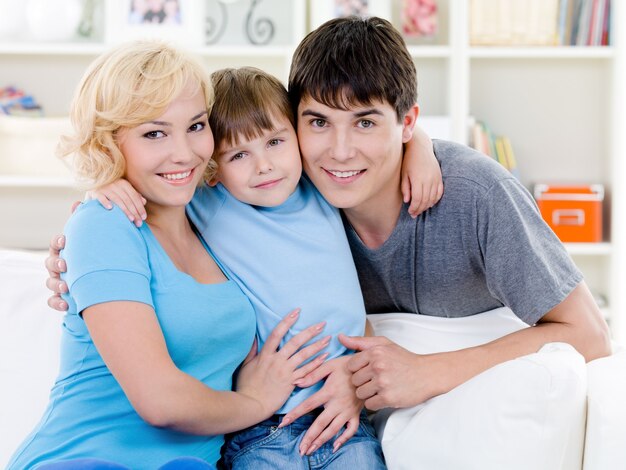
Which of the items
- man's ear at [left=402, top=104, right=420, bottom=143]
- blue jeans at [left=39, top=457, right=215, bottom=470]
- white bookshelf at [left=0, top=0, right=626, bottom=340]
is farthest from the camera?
white bookshelf at [left=0, top=0, right=626, bottom=340]

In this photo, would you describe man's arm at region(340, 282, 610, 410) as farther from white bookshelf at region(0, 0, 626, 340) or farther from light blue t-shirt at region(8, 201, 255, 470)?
white bookshelf at region(0, 0, 626, 340)

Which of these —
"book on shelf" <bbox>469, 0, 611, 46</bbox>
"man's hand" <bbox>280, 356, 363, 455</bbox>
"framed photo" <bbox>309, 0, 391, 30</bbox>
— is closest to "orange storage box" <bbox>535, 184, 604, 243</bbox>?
"book on shelf" <bbox>469, 0, 611, 46</bbox>

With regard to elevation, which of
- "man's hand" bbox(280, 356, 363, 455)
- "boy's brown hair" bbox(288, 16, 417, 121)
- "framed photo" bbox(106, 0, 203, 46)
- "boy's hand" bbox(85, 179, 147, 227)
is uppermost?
"framed photo" bbox(106, 0, 203, 46)

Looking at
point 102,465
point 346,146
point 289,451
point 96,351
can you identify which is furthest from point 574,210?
point 102,465

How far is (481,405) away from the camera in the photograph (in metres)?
1.22

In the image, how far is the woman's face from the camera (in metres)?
1.34

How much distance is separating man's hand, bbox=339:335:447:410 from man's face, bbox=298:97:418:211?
30 centimetres

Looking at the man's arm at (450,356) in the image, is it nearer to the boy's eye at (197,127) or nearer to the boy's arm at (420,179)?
A: the boy's arm at (420,179)

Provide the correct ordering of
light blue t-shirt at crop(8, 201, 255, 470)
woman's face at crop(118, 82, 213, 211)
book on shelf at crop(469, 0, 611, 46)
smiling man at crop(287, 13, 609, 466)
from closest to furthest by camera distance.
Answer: light blue t-shirt at crop(8, 201, 255, 470) → woman's face at crop(118, 82, 213, 211) → smiling man at crop(287, 13, 609, 466) → book on shelf at crop(469, 0, 611, 46)

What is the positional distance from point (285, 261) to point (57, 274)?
0.40 metres

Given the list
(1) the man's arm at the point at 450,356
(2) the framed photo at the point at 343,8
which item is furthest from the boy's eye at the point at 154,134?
(2) the framed photo at the point at 343,8

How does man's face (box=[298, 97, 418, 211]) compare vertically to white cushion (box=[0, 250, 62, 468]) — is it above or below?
above

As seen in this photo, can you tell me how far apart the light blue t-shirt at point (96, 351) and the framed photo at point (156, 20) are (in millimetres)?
2172

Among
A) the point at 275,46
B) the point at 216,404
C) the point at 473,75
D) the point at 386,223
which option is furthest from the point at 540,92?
the point at 216,404
